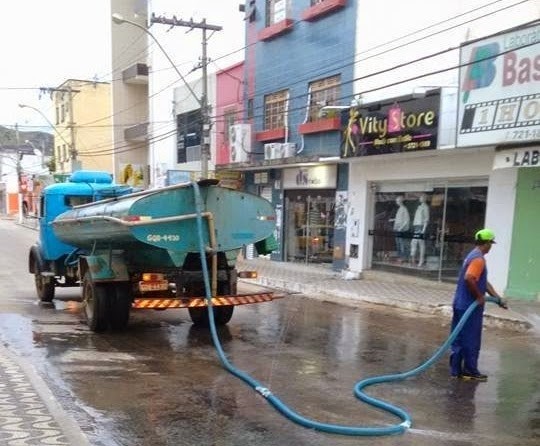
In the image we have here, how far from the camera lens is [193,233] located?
8.56 meters

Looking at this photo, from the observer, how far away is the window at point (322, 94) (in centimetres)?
1759

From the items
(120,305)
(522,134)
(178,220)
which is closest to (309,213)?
(522,134)

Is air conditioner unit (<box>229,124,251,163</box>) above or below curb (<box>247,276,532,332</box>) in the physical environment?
above

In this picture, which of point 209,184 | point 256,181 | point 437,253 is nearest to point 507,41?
point 437,253

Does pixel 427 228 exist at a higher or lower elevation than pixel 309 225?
higher

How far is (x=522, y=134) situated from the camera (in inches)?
420

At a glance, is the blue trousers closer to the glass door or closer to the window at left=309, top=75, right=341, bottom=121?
the glass door

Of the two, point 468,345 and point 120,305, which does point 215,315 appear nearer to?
point 120,305

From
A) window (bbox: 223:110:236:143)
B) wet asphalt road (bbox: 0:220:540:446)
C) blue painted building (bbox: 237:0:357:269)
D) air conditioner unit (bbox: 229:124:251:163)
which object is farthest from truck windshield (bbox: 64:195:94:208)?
window (bbox: 223:110:236:143)

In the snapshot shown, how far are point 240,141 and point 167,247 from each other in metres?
13.3

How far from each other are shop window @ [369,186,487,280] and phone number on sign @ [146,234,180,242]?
7.51 meters

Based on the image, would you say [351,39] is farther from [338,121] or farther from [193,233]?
[193,233]

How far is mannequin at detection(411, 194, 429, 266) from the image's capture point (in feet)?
48.9

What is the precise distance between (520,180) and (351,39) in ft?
22.6
